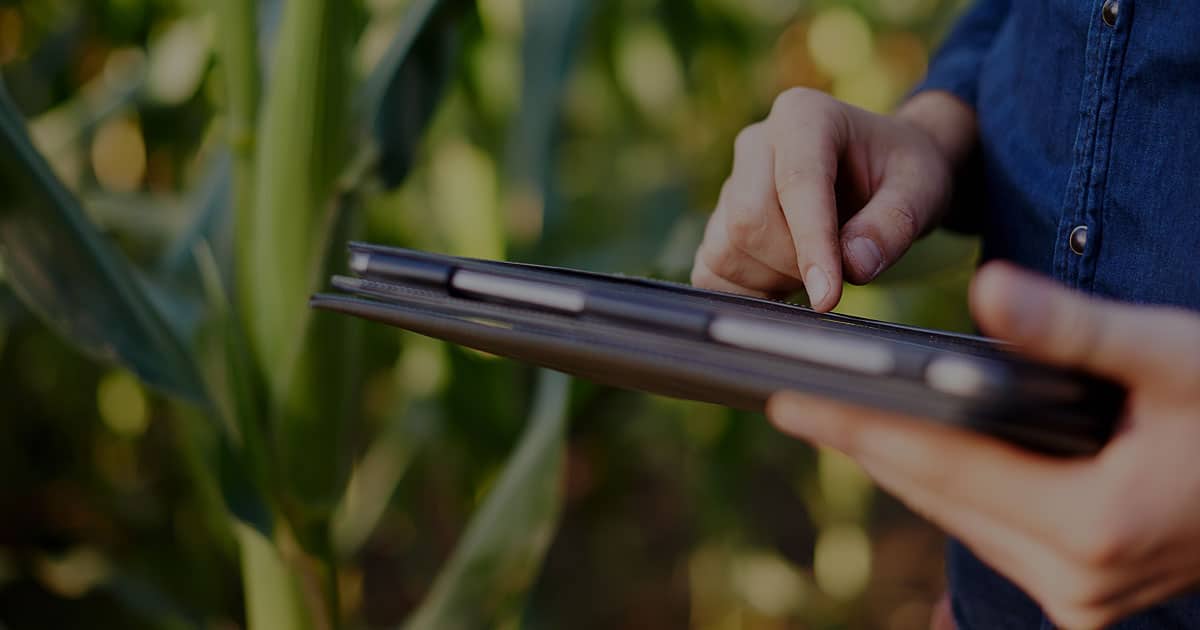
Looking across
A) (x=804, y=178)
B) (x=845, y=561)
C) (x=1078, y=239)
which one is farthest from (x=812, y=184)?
(x=845, y=561)

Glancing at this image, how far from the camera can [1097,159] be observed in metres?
0.36

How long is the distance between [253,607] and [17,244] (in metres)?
0.23

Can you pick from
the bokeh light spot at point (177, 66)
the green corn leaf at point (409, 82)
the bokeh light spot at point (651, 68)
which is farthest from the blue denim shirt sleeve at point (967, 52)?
the bokeh light spot at point (177, 66)

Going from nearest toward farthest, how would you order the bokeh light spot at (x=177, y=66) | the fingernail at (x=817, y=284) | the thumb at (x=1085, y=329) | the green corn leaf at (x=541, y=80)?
the thumb at (x=1085, y=329) → the fingernail at (x=817, y=284) → the green corn leaf at (x=541, y=80) → the bokeh light spot at (x=177, y=66)

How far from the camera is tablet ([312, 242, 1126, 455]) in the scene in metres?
0.19

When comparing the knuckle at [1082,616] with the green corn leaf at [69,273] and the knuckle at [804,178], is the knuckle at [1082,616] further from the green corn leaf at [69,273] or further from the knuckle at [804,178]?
the green corn leaf at [69,273]

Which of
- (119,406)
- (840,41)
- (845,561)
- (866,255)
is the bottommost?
(845,561)

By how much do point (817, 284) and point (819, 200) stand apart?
0.03m

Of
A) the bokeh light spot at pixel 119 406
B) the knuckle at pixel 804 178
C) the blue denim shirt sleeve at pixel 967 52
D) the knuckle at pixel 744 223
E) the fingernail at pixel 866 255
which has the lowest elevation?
the bokeh light spot at pixel 119 406

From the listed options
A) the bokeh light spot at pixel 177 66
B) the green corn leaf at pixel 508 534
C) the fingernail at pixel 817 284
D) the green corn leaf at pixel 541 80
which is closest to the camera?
the fingernail at pixel 817 284

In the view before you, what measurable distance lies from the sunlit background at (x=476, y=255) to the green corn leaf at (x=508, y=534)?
0.10 m

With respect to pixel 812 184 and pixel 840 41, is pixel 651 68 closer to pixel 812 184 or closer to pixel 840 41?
pixel 840 41

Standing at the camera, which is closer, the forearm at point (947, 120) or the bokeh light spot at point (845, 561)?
the forearm at point (947, 120)

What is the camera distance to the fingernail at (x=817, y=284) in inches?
12.1
